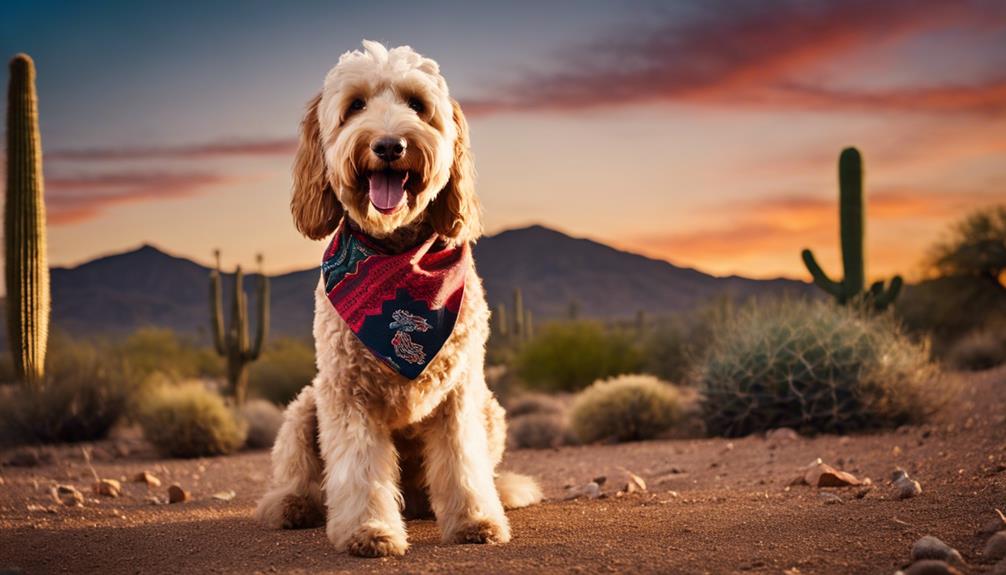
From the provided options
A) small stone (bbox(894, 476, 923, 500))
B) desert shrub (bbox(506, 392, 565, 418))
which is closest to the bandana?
small stone (bbox(894, 476, 923, 500))

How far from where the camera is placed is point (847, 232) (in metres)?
19.1

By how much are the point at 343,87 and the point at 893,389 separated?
10.4 meters

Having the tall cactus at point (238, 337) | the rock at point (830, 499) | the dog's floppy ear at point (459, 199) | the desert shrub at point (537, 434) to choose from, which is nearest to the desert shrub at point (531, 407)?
the desert shrub at point (537, 434)

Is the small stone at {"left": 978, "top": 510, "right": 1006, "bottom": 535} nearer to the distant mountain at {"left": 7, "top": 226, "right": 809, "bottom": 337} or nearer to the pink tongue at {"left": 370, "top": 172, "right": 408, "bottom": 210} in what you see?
the pink tongue at {"left": 370, "top": 172, "right": 408, "bottom": 210}

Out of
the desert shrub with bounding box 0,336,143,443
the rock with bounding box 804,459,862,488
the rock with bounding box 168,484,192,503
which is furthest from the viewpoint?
the desert shrub with bounding box 0,336,143,443

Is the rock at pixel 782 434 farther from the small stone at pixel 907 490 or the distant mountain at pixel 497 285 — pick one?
the distant mountain at pixel 497 285

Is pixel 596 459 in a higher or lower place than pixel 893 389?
lower

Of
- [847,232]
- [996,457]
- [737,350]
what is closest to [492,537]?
[996,457]

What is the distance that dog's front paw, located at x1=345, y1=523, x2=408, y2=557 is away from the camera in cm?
579

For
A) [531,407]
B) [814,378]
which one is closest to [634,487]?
[814,378]

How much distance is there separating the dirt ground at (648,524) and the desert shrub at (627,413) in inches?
124

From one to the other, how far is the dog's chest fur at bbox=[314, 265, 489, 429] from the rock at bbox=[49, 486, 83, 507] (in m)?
4.72

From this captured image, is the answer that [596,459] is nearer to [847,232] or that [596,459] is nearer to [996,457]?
[996,457]

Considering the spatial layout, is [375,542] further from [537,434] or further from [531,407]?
[531,407]
